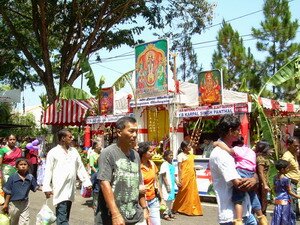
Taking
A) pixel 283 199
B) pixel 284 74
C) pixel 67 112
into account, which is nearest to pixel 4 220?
pixel 283 199

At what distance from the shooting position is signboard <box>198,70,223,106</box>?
41.0 ft

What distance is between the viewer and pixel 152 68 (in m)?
14.1

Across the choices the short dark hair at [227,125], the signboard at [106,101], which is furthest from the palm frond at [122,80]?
the short dark hair at [227,125]

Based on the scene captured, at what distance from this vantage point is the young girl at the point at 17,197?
22.0ft

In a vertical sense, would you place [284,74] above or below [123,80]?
below

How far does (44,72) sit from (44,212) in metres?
12.0

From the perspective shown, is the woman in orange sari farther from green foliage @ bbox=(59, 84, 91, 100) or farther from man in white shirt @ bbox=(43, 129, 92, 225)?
green foliage @ bbox=(59, 84, 91, 100)

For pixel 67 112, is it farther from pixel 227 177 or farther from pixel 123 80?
pixel 227 177

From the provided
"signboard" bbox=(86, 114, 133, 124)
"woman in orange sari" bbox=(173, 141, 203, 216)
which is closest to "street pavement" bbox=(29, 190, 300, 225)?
"woman in orange sari" bbox=(173, 141, 203, 216)

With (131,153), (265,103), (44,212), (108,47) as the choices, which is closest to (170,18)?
(108,47)

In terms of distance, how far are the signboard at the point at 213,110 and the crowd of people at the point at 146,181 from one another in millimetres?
2154

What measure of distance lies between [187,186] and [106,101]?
23.4ft

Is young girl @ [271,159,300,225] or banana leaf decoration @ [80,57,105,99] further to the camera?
banana leaf decoration @ [80,57,105,99]

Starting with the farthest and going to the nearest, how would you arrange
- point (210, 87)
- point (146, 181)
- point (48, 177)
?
point (210, 87), point (146, 181), point (48, 177)
